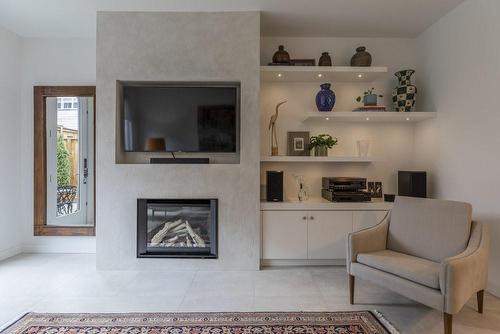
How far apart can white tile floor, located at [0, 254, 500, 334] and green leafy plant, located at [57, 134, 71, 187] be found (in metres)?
1.08

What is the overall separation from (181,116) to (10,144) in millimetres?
2286

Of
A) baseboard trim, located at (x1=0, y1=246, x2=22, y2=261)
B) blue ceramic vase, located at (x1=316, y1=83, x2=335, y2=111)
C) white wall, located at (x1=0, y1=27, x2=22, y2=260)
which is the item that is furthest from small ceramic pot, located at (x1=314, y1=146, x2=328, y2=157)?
baseboard trim, located at (x1=0, y1=246, x2=22, y2=261)

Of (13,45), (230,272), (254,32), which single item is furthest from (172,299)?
(13,45)

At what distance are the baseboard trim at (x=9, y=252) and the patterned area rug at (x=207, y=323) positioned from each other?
6.08 feet

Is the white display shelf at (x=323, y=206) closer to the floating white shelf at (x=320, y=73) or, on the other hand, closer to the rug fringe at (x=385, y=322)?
the rug fringe at (x=385, y=322)

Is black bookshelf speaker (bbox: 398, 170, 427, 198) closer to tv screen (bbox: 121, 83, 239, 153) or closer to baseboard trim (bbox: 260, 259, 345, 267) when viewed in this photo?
baseboard trim (bbox: 260, 259, 345, 267)

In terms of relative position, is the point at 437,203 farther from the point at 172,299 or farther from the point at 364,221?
the point at 172,299

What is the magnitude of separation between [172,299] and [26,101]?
324 centimetres

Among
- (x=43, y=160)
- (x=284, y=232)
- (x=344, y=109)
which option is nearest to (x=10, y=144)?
(x=43, y=160)

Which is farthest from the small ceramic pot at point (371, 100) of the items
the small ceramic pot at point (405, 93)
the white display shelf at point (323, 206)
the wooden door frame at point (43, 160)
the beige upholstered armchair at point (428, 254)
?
the wooden door frame at point (43, 160)

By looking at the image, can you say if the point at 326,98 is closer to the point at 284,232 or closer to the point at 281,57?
the point at 281,57

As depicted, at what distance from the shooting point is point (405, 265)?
2236mm

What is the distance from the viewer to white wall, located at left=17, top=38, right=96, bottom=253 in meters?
3.84

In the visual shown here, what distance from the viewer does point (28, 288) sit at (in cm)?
275
